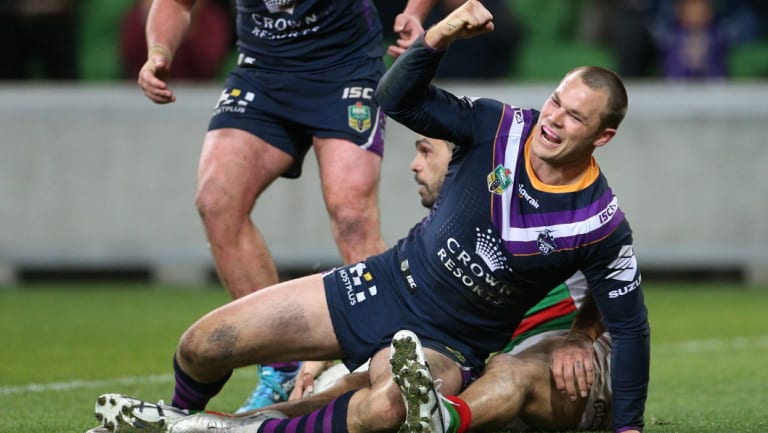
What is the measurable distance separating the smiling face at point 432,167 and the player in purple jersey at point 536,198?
0.65 m

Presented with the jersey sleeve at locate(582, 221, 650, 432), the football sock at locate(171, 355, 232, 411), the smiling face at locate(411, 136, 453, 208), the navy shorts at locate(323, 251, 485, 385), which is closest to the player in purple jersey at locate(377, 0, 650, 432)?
the jersey sleeve at locate(582, 221, 650, 432)

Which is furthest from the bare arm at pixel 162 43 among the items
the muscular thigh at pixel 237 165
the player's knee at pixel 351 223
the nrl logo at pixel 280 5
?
the player's knee at pixel 351 223

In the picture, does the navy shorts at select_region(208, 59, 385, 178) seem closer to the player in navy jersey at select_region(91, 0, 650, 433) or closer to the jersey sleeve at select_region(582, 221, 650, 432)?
the player in navy jersey at select_region(91, 0, 650, 433)

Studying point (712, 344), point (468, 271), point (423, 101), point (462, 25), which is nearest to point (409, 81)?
point (423, 101)

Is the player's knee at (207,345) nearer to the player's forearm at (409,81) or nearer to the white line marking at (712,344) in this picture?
the player's forearm at (409,81)

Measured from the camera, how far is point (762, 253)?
11102mm

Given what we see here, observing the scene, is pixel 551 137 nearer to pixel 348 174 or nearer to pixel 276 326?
pixel 276 326

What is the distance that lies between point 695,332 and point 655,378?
1824 millimetres

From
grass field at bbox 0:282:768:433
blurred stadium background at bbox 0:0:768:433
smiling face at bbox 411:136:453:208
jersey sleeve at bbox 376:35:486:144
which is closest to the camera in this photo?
jersey sleeve at bbox 376:35:486:144

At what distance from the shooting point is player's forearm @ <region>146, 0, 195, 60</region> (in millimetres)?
5996

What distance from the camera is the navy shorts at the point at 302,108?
5895 millimetres

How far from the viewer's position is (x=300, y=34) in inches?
237

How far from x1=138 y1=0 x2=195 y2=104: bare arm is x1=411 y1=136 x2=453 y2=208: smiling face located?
1.04m

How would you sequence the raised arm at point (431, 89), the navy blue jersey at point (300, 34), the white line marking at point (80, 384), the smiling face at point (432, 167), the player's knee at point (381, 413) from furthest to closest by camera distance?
the white line marking at point (80, 384)
the navy blue jersey at point (300, 34)
the smiling face at point (432, 167)
the raised arm at point (431, 89)
the player's knee at point (381, 413)
